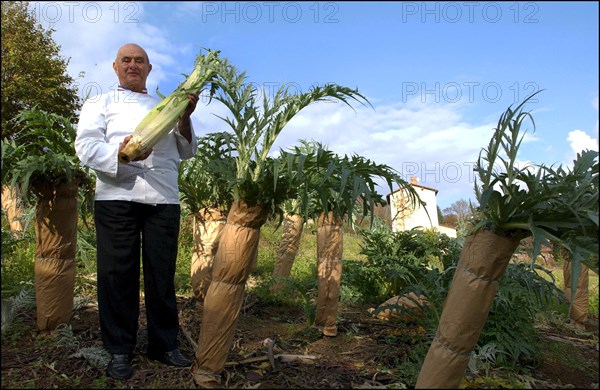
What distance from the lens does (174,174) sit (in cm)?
321

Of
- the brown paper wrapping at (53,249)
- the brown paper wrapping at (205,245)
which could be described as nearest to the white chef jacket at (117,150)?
the brown paper wrapping at (53,249)

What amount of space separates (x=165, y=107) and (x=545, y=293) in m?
3.07

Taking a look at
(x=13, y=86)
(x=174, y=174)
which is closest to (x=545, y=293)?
(x=174, y=174)

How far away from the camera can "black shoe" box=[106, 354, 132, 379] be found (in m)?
2.89

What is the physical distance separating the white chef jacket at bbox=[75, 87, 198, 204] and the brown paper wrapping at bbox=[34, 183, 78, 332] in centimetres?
51

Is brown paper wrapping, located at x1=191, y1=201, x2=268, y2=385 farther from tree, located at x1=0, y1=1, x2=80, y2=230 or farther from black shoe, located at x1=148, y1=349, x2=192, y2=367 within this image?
tree, located at x1=0, y1=1, x2=80, y2=230

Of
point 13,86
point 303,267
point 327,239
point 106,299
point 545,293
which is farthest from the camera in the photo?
point 13,86

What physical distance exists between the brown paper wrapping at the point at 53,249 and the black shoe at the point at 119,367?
2.59 feet

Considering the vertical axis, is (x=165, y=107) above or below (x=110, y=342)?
above

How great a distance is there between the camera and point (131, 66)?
10.6ft

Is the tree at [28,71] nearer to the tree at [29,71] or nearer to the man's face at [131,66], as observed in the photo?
the tree at [29,71]

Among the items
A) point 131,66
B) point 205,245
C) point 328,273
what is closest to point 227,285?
point 131,66

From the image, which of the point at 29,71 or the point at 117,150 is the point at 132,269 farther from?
the point at 29,71

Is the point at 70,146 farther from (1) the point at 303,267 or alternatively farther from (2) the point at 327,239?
(1) the point at 303,267
